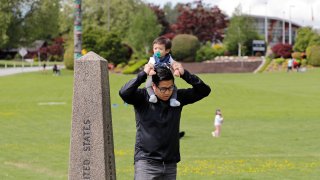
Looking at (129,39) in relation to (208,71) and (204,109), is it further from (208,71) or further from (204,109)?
(204,109)

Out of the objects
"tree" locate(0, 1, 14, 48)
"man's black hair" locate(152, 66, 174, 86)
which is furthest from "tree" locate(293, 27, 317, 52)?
"man's black hair" locate(152, 66, 174, 86)

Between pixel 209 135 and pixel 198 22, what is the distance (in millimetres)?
103833

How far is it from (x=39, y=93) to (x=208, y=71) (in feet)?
138

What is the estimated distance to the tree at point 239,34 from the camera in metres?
114

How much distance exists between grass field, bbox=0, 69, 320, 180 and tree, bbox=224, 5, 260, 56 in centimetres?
5598

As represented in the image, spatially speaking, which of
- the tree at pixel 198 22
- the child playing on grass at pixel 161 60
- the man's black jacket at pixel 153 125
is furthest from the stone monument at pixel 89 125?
the tree at pixel 198 22

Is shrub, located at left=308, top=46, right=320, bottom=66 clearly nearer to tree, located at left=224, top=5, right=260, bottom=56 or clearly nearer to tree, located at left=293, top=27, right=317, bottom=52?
tree, located at left=293, top=27, right=317, bottom=52

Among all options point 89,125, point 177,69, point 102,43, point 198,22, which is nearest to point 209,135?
point 89,125

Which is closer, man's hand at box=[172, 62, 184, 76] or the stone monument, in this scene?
man's hand at box=[172, 62, 184, 76]

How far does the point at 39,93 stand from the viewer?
5469 centimetres

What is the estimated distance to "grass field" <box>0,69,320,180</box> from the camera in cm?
1705

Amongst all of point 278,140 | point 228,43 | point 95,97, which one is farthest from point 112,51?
point 95,97

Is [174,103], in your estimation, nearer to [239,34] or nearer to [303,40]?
[303,40]

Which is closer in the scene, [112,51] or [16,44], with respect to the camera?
[112,51]
